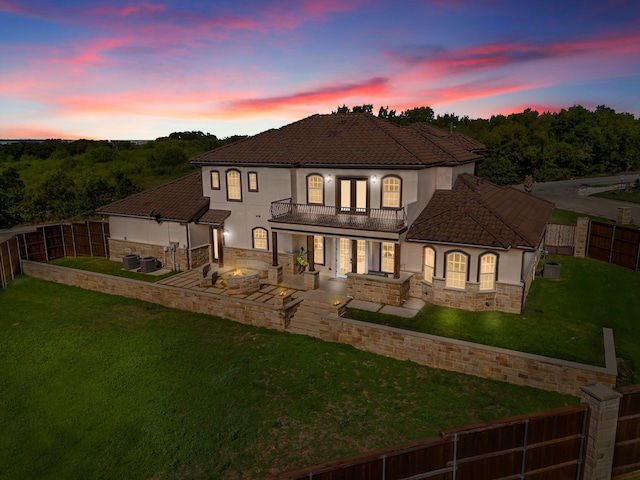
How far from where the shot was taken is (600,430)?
890 centimetres

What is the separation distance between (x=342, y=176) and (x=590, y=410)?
15174 millimetres

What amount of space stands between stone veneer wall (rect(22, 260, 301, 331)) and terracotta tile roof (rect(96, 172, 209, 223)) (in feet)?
15.5

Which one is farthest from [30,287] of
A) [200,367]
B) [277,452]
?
[277,452]

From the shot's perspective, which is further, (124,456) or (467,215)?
(467,215)

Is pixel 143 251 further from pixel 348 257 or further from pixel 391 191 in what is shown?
pixel 391 191

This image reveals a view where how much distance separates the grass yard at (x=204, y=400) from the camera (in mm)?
11203

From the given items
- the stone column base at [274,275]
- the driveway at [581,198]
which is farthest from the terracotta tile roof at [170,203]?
the driveway at [581,198]

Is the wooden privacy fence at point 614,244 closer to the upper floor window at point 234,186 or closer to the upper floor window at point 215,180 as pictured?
the upper floor window at point 234,186

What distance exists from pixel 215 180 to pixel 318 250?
7.59 meters

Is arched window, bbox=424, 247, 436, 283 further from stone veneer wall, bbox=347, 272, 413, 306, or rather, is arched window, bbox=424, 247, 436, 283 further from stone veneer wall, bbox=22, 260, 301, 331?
stone veneer wall, bbox=22, 260, 301, 331

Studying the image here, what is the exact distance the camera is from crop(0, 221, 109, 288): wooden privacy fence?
2756 centimetres

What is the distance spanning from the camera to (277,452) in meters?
11.3

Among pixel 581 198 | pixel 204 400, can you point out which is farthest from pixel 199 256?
pixel 581 198

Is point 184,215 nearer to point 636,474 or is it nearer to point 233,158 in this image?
point 233,158
